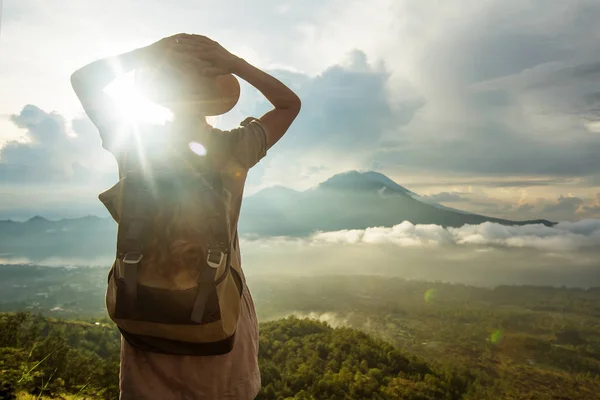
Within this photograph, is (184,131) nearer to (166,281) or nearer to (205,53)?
(205,53)

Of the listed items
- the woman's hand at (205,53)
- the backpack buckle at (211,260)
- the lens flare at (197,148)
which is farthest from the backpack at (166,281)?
the woman's hand at (205,53)

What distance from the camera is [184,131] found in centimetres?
186

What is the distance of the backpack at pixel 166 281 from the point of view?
1560 mm

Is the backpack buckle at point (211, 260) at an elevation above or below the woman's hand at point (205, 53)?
below

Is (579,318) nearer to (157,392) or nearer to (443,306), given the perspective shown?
(443,306)

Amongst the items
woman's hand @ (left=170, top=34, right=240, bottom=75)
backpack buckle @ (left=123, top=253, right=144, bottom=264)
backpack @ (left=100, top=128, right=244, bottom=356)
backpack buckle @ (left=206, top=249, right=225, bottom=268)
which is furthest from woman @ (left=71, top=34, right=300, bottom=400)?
backpack buckle @ (left=123, top=253, right=144, bottom=264)

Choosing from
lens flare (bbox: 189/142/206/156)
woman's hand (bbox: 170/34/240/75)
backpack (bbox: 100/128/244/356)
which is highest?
woman's hand (bbox: 170/34/240/75)

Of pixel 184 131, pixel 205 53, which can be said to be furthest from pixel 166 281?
pixel 205 53

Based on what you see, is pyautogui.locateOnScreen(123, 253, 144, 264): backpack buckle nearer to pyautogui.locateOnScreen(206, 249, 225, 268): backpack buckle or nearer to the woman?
pyautogui.locateOnScreen(206, 249, 225, 268): backpack buckle

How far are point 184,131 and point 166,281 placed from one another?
77cm

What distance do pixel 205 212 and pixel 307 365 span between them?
1044cm

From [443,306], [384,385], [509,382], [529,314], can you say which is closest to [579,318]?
[529,314]

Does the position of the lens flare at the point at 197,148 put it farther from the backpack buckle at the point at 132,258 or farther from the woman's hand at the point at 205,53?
the backpack buckle at the point at 132,258

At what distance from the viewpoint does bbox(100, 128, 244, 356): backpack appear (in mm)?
1560
